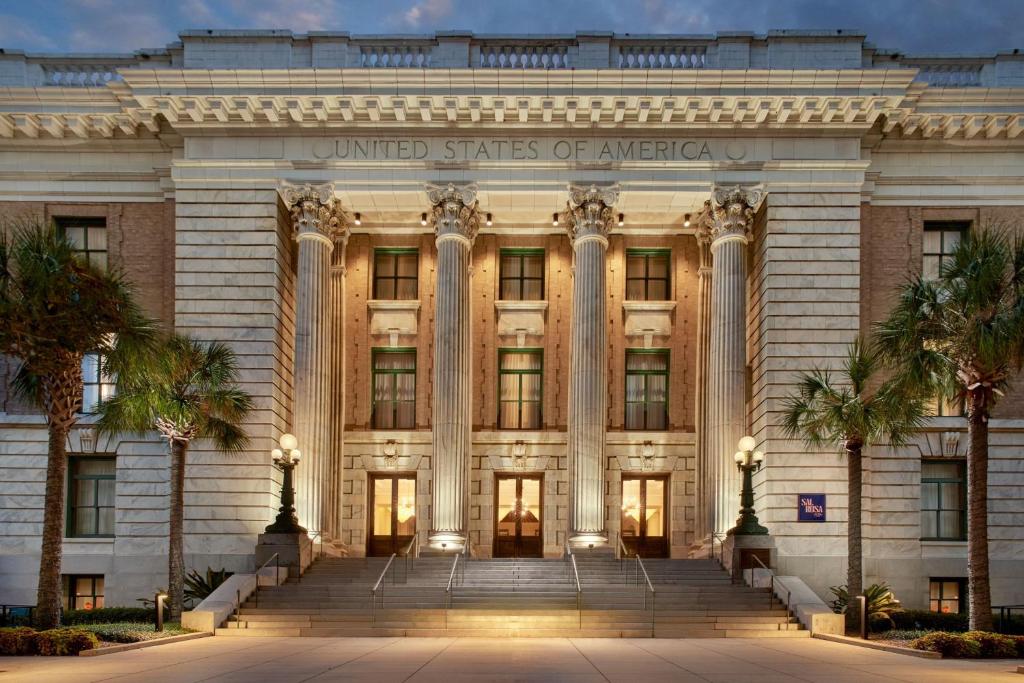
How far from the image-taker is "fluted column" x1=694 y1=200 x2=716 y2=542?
38562 mm

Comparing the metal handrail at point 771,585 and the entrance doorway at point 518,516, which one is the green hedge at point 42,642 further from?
the entrance doorway at point 518,516

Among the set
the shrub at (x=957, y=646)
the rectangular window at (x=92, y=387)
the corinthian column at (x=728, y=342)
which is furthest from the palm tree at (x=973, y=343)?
the rectangular window at (x=92, y=387)

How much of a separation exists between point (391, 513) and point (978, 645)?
74.0 ft

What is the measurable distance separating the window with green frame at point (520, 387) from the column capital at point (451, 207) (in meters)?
6.52

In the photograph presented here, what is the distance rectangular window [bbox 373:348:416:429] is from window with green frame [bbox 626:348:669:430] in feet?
24.9

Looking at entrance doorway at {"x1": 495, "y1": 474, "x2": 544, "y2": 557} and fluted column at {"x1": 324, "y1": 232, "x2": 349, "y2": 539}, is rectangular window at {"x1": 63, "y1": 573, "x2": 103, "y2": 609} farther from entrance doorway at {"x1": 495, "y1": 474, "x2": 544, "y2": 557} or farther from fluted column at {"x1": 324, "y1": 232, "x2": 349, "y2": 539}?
entrance doorway at {"x1": 495, "y1": 474, "x2": 544, "y2": 557}

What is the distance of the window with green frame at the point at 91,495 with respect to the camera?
123ft

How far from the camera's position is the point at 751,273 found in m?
38.5

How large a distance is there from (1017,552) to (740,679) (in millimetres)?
21652

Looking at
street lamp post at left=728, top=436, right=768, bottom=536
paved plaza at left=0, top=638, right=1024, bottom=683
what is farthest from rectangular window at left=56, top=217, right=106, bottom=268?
street lamp post at left=728, top=436, right=768, bottom=536

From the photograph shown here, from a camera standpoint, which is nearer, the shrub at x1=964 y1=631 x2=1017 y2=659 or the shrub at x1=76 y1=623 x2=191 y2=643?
the shrub at x1=964 y1=631 x2=1017 y2=659

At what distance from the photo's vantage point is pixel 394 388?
42.1 metres

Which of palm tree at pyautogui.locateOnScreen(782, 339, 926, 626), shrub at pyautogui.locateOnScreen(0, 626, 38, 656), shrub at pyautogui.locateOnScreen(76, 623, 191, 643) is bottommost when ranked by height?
shrub at pyautogui.locateOnScreen(76, 623, 191, 643)

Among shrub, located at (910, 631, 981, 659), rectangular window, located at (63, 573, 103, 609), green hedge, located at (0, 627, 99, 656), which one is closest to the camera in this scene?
green hedge, located at (0, 627, 99, 656)
